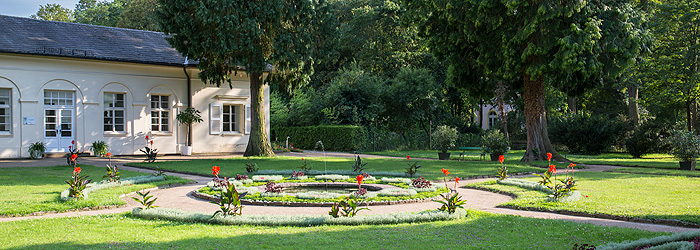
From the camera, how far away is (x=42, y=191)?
12.4 metres

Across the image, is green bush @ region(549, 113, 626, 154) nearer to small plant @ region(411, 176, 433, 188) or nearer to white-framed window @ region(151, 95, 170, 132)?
white-framed window @ region(151, 95, 170, 132)

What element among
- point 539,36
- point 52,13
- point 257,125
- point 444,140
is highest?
point 52,13

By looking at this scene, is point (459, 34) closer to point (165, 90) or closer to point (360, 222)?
point (165, 90)

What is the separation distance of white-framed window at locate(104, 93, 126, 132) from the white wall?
1.01 feet

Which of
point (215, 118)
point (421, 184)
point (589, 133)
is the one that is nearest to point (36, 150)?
point (215, 118)

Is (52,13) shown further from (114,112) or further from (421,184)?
(421,184)

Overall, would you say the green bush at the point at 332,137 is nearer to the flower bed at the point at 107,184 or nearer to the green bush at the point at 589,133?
the green bush at the point at 589,133

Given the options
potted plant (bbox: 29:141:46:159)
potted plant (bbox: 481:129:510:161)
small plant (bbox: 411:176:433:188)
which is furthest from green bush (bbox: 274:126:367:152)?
small plant (bbox: 411:176:433:188)

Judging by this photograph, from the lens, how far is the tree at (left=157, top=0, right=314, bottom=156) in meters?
23.2

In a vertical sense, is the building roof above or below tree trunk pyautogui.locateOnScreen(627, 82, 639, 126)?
above

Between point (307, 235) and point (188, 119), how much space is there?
22.3 m

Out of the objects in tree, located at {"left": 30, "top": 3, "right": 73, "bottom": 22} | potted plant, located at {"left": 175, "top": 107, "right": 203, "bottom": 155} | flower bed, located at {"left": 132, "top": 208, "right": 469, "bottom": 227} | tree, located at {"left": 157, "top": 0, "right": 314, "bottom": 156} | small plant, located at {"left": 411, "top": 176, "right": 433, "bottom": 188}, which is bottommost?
flower bed, located at {"left": 132, "top": 208, "right": 469, "bottom": 227}

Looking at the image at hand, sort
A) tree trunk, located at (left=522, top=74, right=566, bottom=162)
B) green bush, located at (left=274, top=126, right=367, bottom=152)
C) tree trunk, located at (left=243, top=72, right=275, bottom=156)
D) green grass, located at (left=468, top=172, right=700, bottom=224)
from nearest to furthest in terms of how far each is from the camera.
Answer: green grass, located at (left=468, top=172, right=700, bottom=224)
tree trunk, located at (left=522, top=74, right=566, bottom=162)
tree trunk, located at (left=243, top=72, right=275, bottom=156)
green bush, located at (left=274, top=126, right=367, bottom=152)

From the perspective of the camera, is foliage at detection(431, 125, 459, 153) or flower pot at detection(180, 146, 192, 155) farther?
flower pot at detection(180, 146, 192, 155)
